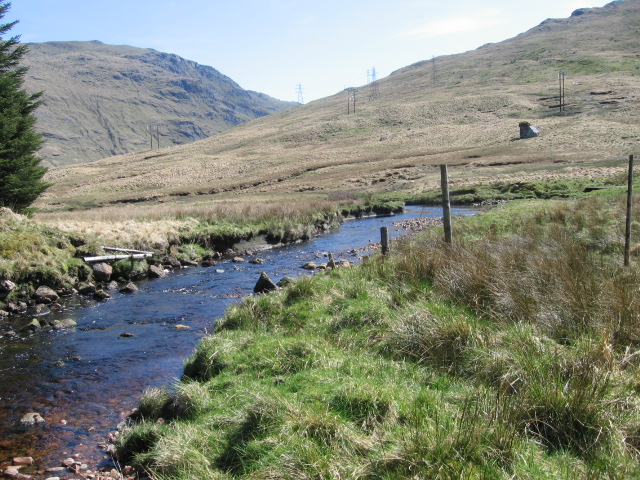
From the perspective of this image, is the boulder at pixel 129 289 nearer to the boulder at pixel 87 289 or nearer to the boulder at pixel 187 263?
the boulder at pixel 87 289

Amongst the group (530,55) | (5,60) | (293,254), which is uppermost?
(530,55)

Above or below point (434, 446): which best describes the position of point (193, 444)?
below

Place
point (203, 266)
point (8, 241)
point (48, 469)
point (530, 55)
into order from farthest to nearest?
point (530, 55) < point (203, 266) < point (8, 241) < point (48, 469)

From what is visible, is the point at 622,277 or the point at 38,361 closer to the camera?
the point at 622,277

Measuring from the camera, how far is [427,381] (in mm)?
6477

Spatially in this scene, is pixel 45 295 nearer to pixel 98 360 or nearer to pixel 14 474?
pixel 98 360

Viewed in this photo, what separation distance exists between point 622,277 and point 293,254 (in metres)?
18.0

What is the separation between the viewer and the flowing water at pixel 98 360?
313 inches

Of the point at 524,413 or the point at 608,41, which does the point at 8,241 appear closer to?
the point at 524,413

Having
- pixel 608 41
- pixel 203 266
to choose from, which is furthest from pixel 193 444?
A: pixel 608 41

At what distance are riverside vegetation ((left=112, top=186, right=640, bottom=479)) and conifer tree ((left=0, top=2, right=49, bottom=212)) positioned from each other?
19.1 meters


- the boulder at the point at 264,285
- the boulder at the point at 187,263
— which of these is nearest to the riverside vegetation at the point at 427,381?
the boulder at the point at 264,285

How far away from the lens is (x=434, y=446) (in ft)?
14.5

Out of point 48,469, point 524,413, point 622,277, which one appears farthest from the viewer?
point 622,277
